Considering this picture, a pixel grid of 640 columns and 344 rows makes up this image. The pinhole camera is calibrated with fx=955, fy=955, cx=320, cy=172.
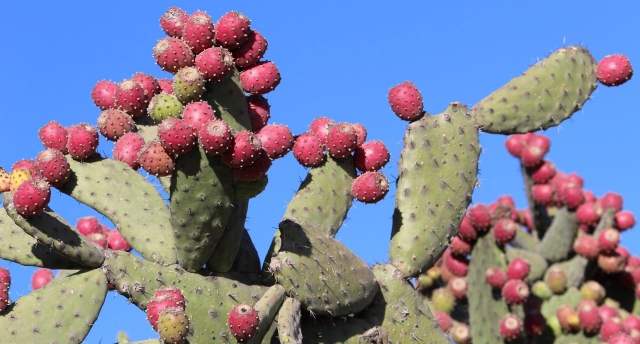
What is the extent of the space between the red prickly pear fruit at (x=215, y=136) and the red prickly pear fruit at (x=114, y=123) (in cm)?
109

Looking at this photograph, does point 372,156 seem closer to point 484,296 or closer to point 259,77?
point 259,77

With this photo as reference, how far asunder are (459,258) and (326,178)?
3.42m

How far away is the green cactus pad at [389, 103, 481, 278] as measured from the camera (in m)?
3.77

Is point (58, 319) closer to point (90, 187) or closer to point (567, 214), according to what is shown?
point (90, 187)

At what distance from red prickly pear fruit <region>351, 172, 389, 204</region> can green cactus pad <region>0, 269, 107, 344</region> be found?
1.02 metres

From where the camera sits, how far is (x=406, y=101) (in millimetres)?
3861

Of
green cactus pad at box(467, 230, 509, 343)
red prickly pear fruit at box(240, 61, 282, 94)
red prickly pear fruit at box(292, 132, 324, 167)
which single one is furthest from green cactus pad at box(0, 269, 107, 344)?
green cactus pad at box(467, 230, 509, 343)

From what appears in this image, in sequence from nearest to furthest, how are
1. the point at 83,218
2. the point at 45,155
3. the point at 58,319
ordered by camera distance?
the point at 58,319, the point at 45,155, the point at 83,218

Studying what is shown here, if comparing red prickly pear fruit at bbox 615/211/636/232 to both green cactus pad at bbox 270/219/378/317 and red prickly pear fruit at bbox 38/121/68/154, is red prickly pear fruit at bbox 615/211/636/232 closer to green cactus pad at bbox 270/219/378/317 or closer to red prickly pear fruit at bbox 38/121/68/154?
green cactus pad at bbox 270/219/378/317

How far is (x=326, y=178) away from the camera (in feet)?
12.3

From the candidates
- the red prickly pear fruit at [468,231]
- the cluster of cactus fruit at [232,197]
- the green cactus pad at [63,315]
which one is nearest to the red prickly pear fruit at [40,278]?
the cluster of cactus fruit at [232,197]

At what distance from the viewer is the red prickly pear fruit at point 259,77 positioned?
3.29m

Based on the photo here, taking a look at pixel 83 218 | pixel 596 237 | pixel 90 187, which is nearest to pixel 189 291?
pixel 90 187

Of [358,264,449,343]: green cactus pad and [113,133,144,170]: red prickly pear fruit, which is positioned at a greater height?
[113,133,144,170]: red prickly pear fruit
